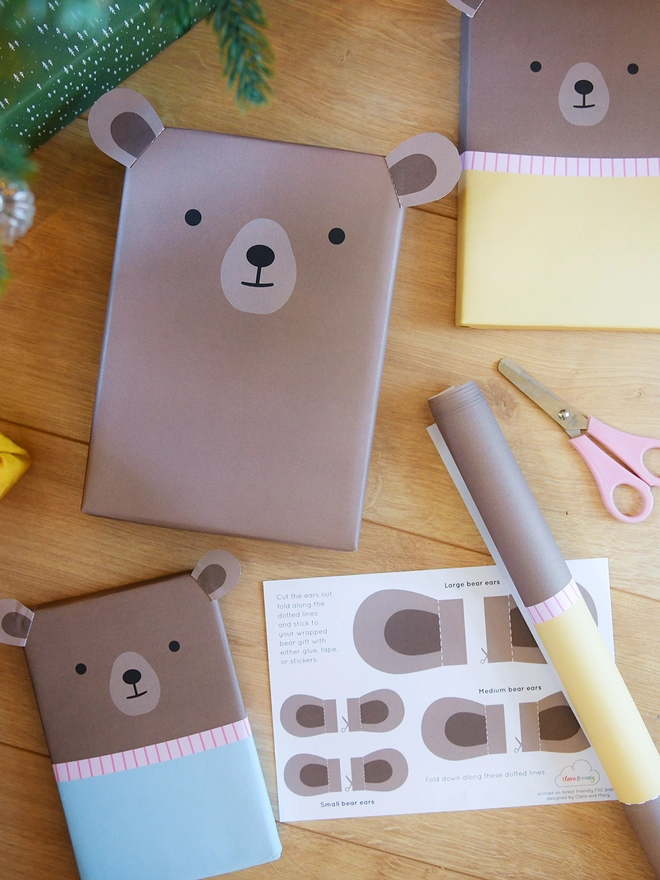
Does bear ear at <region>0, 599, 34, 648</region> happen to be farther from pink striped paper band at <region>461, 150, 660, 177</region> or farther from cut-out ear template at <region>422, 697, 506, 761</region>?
pink striped paper band at <region>461, 150, 660, 177</region>

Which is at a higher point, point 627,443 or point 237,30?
point 237,30

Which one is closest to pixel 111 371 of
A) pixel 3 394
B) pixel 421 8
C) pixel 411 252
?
pixel 3 394

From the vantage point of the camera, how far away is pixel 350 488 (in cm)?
56

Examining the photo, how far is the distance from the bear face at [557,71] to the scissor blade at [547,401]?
18 cm

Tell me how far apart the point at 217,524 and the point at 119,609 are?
0.42ft

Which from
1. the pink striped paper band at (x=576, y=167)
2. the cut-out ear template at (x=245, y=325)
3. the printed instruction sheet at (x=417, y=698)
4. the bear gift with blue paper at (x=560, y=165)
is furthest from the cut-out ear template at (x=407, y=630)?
the pink striped paper band at (x=576, y=167)

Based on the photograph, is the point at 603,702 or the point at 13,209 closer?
the point at 13,209

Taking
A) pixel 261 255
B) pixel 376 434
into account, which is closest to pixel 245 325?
pixel 261 255

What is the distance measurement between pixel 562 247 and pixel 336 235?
0.20 metres

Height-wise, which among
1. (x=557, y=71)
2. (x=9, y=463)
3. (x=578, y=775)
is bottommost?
(x=578, y=775)

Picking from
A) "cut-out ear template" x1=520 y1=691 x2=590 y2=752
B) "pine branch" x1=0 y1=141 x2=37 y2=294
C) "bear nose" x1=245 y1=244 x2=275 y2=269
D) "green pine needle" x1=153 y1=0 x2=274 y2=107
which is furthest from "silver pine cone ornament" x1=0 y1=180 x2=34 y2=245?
"cut-out ear template" x1=520 y1=691 x2=590 y2=752

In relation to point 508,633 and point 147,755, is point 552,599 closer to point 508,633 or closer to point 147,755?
point 508,633

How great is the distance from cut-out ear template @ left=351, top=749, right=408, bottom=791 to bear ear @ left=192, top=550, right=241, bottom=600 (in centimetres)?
20

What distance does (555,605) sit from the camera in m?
0.58
